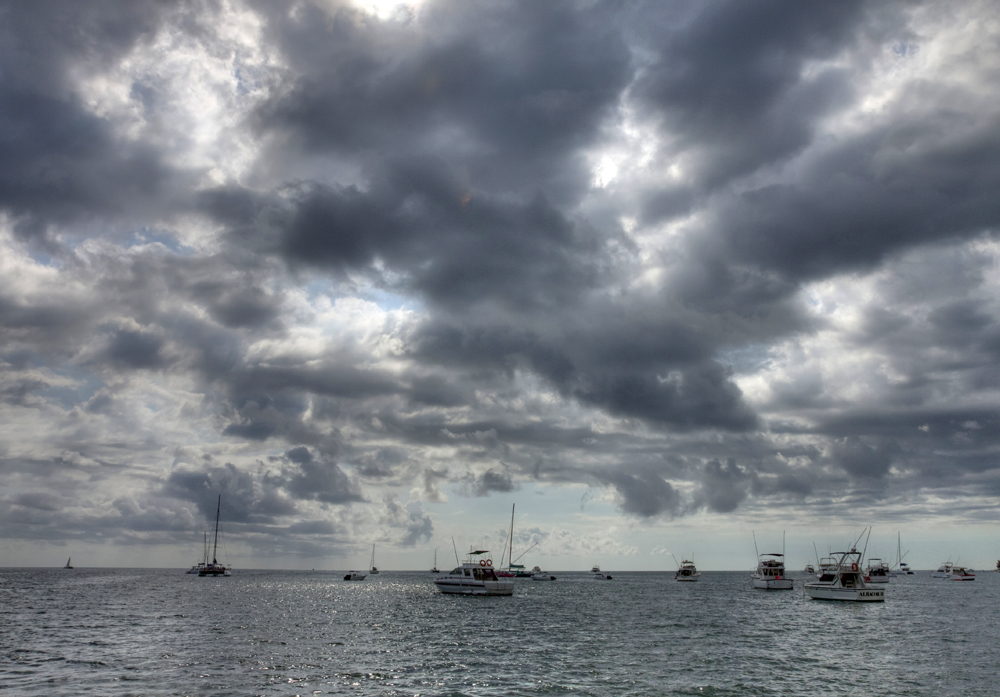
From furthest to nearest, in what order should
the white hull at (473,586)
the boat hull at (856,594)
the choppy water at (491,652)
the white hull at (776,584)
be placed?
1. the white hull at (776,584)
2. the white hull at (473,586)
3. the boat hull at (856,594)
4. the choppy water at (491,652)

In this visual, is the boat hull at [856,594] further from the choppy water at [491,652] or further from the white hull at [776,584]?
the white hull at [776,584]

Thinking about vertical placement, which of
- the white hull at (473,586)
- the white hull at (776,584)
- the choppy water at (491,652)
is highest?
the choppy water at (491,652)

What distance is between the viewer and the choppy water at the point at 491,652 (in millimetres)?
41094

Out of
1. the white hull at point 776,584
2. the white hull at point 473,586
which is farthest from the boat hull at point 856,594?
the white hull at point 473,586

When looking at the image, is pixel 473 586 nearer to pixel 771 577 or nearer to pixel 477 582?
pixel 477 582

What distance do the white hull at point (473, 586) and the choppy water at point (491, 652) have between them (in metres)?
26.8

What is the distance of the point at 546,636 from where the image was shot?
217 ft

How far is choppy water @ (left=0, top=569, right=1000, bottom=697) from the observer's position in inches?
1618

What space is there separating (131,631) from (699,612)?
7448 cm

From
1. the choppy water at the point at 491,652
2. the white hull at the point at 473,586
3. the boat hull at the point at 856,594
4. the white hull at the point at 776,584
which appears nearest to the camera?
the choppy water at the point at 491,652

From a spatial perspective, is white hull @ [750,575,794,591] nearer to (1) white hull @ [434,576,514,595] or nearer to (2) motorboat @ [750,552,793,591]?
(2) motorboat @ [750,552,793,591]

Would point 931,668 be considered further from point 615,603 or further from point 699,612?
point 615,603

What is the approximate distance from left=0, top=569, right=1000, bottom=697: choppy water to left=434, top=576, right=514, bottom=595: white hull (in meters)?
26.8

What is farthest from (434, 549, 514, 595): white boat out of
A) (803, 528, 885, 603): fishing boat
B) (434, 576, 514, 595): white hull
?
(803, 528, 885, 603): fishing boat
